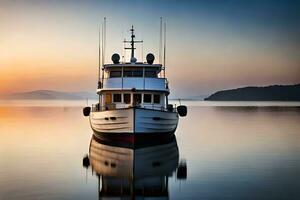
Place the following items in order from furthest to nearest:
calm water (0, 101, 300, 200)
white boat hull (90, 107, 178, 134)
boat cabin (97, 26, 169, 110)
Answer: boat cabin (97, 26, 169, 110) → white boat hull (90, 107, 178, 134) → calm water (0, 101, 300, 200)

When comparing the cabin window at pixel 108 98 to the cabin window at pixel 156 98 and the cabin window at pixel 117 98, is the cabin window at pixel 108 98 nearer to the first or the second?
the cabin window at pixel 117 98

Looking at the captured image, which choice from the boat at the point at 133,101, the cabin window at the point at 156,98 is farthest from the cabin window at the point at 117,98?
the cabin window at the point at 156,98

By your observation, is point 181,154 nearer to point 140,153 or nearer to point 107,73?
point 140,153

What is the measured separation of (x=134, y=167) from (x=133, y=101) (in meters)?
8.12

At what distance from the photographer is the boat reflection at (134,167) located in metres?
16.9

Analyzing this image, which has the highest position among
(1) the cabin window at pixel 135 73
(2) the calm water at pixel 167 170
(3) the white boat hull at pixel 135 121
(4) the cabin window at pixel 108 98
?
(1) the cabin window at pixel 135 73

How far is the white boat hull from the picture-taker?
27848 millimetres

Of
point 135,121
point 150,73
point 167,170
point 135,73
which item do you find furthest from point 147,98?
point 167,170

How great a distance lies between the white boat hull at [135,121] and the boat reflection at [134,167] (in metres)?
1.10

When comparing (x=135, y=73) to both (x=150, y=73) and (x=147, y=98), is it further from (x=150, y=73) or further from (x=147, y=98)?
(x=147, y=98)

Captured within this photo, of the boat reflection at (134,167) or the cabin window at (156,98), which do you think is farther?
the cabin window at (156,98)

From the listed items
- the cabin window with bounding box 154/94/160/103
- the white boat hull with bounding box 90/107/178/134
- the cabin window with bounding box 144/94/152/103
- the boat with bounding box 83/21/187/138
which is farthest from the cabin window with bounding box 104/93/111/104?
the cabin window with bounding box 154/94/160/103

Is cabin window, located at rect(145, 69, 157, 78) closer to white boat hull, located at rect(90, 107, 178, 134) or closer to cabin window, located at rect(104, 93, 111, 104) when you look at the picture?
cabin window, located at rect(104, 93, 111, 104)

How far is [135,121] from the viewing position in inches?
1095
